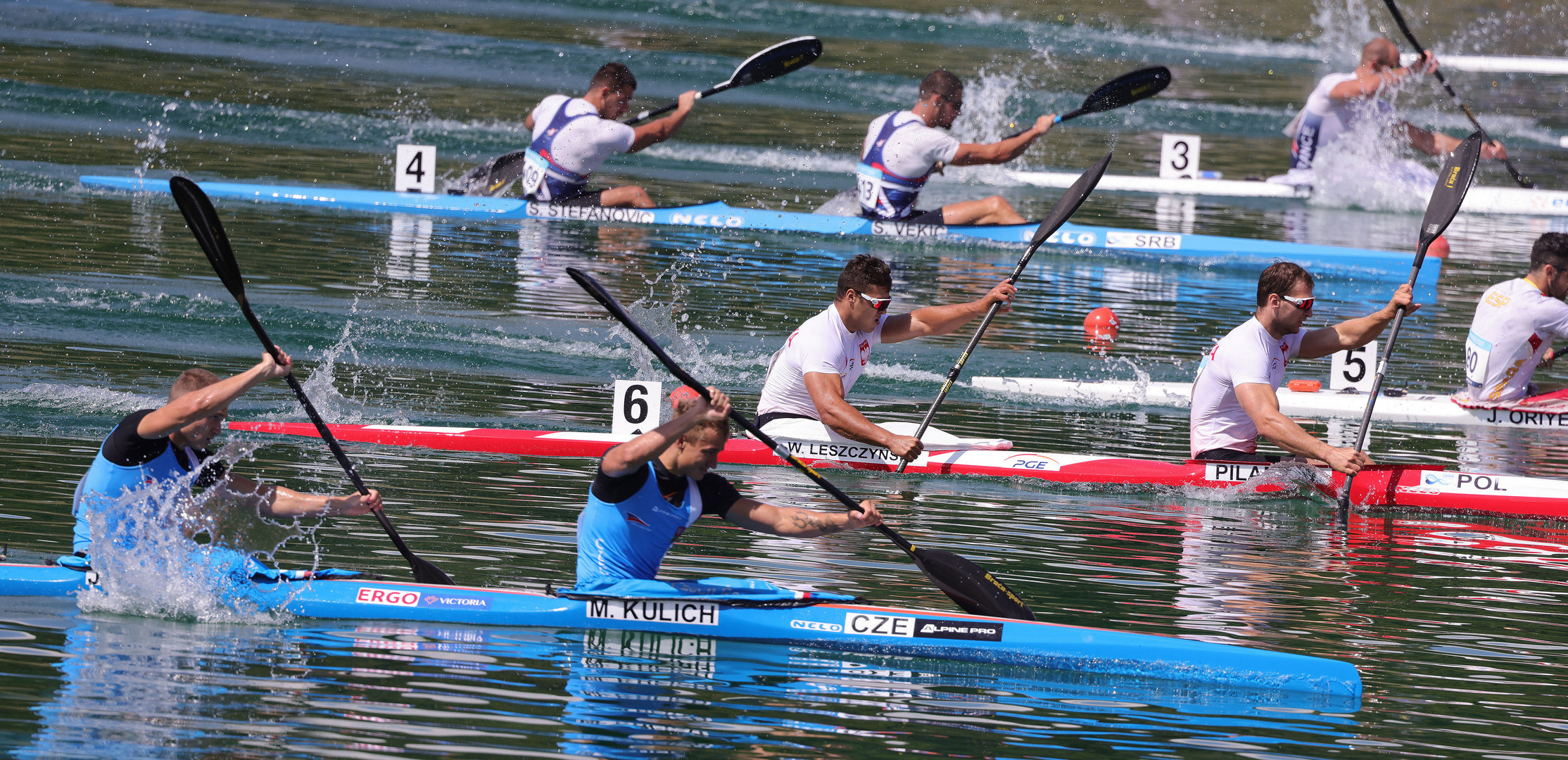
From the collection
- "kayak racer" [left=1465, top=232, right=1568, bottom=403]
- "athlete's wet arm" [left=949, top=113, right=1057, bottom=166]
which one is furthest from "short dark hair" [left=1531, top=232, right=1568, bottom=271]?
"athlete's wet arm" [left=949, top=113, right=1057, bottom=166]

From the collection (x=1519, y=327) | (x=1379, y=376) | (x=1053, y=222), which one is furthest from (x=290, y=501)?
(x=1519, y=327)

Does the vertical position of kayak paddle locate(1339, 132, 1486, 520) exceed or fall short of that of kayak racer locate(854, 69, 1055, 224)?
it falls short

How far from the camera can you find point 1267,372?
847 cm

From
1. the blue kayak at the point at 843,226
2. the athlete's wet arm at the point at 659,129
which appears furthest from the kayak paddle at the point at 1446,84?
the athlete's wet arm at the point at 659,129

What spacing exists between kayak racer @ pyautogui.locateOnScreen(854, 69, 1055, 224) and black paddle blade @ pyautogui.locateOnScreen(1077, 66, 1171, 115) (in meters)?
0.51

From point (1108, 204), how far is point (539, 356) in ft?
30.4

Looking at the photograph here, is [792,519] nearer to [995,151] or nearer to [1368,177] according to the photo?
[995,151]

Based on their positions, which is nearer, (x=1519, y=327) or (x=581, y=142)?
(x=1519, y=327)

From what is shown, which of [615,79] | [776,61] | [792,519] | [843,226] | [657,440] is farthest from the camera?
[843,226]

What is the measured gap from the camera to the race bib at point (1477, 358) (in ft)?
34.6

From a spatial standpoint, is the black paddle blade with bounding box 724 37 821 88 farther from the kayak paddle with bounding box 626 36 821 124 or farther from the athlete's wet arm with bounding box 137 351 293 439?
the athlete's wet arm with bounding box 137 351 293 439

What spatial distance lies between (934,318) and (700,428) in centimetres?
328

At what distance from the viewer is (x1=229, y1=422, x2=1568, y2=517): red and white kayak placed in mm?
8805

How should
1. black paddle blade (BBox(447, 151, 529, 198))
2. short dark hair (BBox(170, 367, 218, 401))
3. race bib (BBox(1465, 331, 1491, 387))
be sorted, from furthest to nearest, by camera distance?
black paddle blade (BBox(447, 151, 529, 198)) < race bib (BBox(1465, 331, 1491, 387)) < short dark hair (BBox(170, 367, 218, 401))
